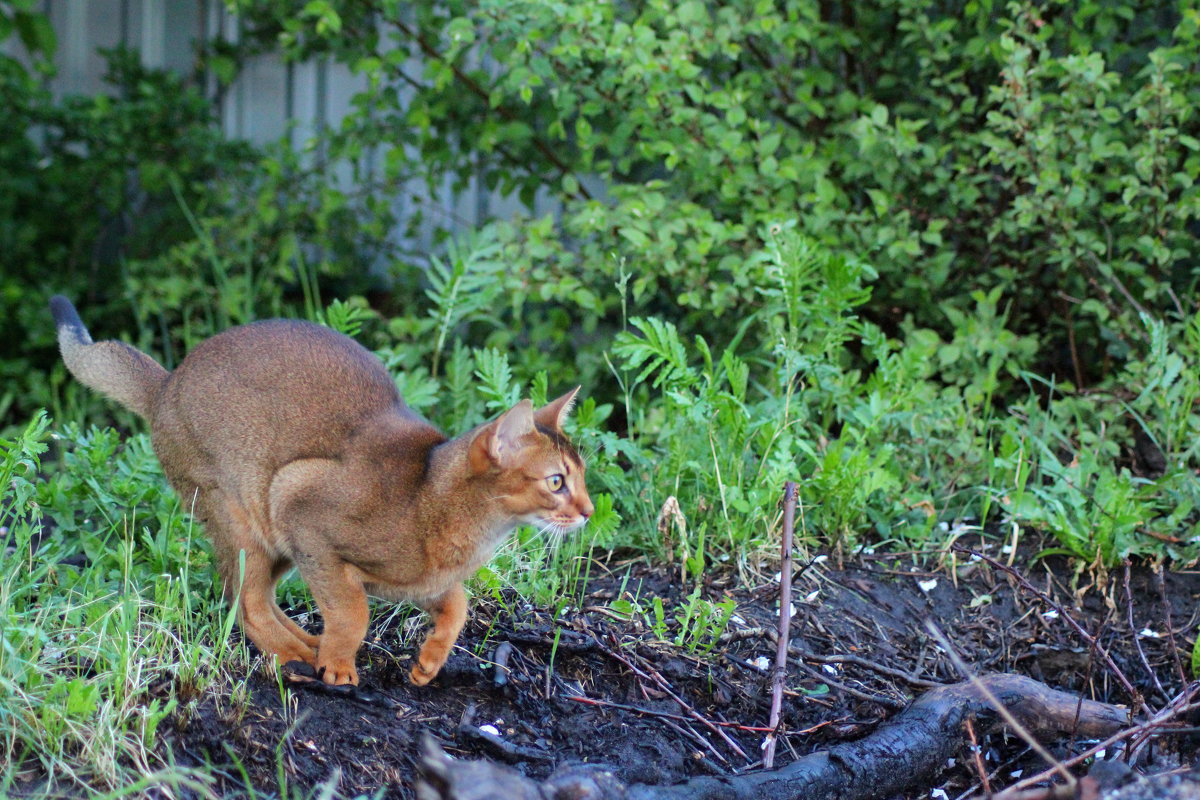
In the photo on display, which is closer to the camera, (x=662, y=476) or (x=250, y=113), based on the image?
(x=662, y=476)

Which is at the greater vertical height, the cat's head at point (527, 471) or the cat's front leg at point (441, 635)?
the cat's head at point (527, 471)

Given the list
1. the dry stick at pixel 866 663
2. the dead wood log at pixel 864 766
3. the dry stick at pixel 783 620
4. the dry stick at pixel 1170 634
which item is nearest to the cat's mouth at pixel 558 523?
the dry stick at pixel 783 620

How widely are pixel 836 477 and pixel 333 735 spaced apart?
1.94 metres

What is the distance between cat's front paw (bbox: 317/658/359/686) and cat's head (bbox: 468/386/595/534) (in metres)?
0.55

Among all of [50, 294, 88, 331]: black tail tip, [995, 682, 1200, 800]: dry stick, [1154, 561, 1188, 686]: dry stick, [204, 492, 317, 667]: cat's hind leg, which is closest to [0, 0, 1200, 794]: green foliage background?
[204, 492, 317, 667]: cat's hind leg

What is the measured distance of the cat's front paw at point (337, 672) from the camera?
299cm

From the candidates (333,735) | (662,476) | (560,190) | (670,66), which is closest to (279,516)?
(333,735)

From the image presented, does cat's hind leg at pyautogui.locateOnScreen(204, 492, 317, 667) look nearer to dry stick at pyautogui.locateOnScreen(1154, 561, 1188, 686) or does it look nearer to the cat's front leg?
the cat's front leg

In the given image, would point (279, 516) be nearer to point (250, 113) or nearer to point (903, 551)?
point (903, 551)

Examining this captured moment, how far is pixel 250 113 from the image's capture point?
823 centimetres

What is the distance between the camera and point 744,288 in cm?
513

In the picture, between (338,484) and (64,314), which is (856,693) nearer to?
(338,484)

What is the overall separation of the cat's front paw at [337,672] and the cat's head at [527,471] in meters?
0.55

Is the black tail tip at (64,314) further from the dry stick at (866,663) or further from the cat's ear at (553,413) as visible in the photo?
the dry stick at (866,663)
